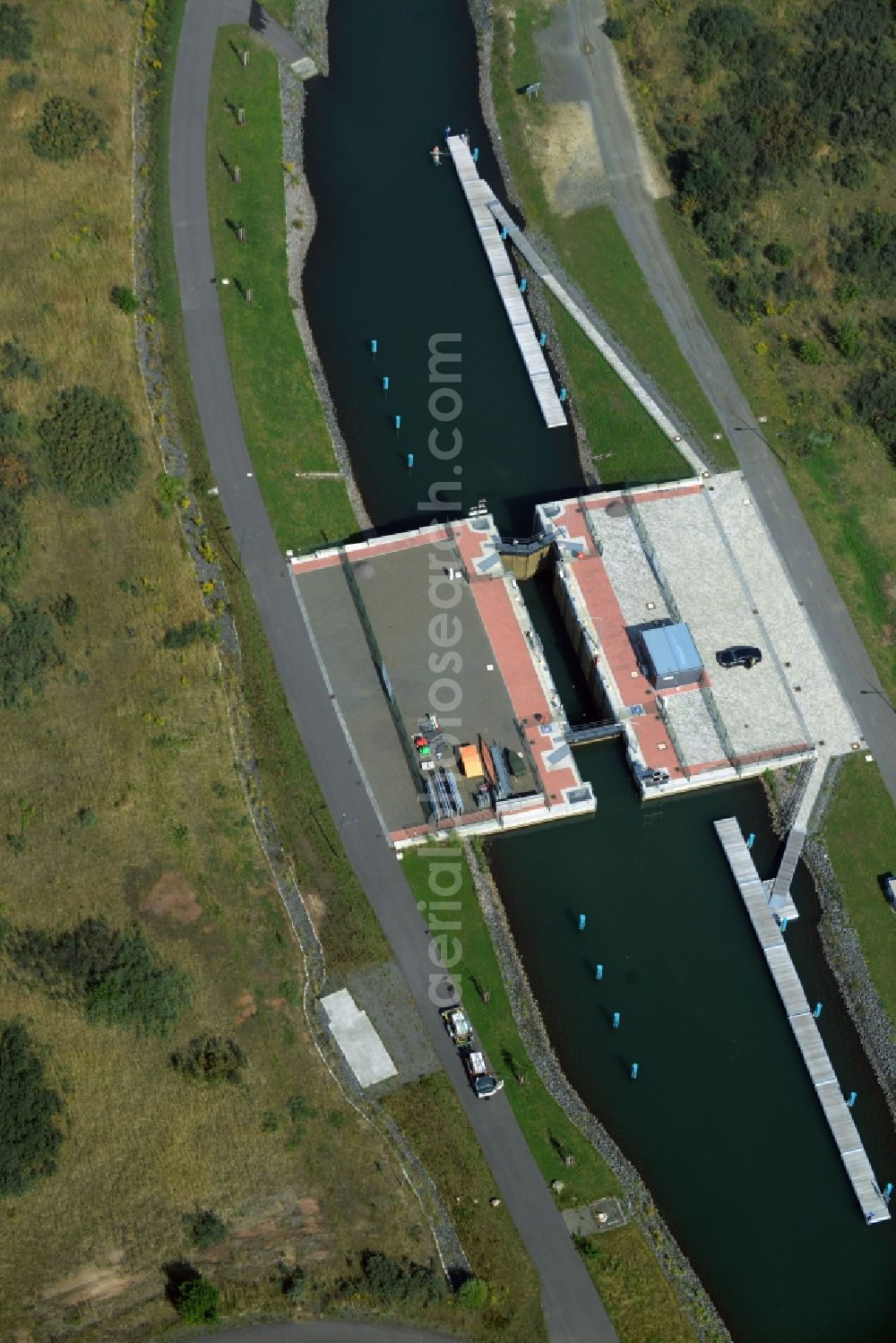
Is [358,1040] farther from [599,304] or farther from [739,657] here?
[599,304]

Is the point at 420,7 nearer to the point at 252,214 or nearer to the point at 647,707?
the point at 252,214

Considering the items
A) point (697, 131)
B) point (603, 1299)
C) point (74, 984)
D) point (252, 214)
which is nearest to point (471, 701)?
point (74, 984)

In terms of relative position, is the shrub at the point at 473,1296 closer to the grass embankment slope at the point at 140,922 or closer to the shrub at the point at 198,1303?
the grass embankment slope at the point at 140,922

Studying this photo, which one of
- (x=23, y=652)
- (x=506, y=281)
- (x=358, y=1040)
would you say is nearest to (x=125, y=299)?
(x=506, y=281)

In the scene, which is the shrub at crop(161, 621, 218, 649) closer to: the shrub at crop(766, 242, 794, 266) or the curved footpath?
the curved footpath

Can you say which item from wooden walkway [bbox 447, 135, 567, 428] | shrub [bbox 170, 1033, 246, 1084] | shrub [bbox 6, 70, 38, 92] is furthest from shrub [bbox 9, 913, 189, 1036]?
shrub [bbox 6, 70, 38, 92]
